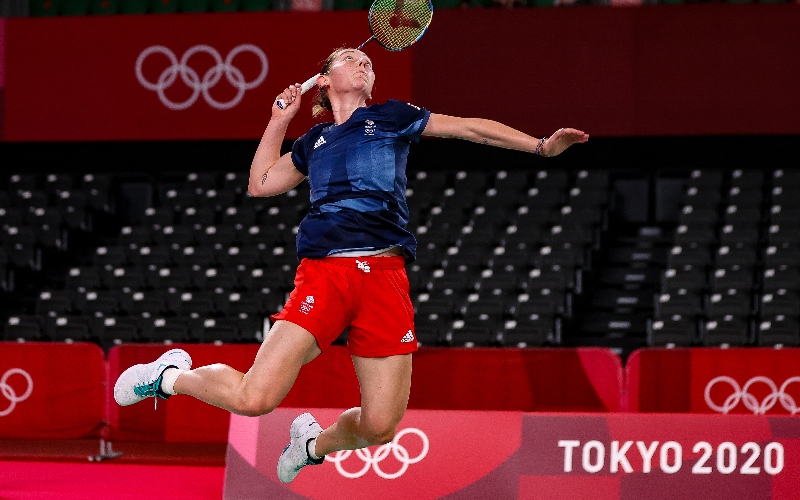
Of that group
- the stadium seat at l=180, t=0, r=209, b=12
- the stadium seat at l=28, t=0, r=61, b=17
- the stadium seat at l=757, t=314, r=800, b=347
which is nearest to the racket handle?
the stadium seat at l=757, t=314, r=800, b=347

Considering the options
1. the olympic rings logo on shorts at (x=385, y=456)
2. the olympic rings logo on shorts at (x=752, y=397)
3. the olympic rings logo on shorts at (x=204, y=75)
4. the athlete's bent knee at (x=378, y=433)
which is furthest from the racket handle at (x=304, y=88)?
the olympic rings logo on shorts at (x=204, y=75)

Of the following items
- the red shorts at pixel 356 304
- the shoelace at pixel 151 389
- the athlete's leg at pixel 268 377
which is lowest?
the shoelace at pixel 151 389

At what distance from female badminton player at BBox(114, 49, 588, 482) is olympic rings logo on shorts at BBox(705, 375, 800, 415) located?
458 centimetres

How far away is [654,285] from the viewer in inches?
555

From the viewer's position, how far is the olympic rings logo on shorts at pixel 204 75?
50.7 feet

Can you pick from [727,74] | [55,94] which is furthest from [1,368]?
[727,74]

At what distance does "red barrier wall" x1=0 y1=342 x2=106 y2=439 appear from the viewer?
28.5 feet

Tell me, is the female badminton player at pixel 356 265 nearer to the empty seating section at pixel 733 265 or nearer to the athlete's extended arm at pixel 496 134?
the athlete's extended arm at pixel 496 134

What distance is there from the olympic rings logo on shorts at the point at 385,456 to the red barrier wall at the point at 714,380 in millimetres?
2760

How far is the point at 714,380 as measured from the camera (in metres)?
8.39

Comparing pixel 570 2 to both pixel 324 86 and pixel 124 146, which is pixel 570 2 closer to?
pixel 124 146

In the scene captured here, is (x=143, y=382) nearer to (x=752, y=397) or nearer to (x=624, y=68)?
(x=752, y=397)

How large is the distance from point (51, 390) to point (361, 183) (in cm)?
532

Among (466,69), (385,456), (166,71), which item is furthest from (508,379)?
(166,71)
